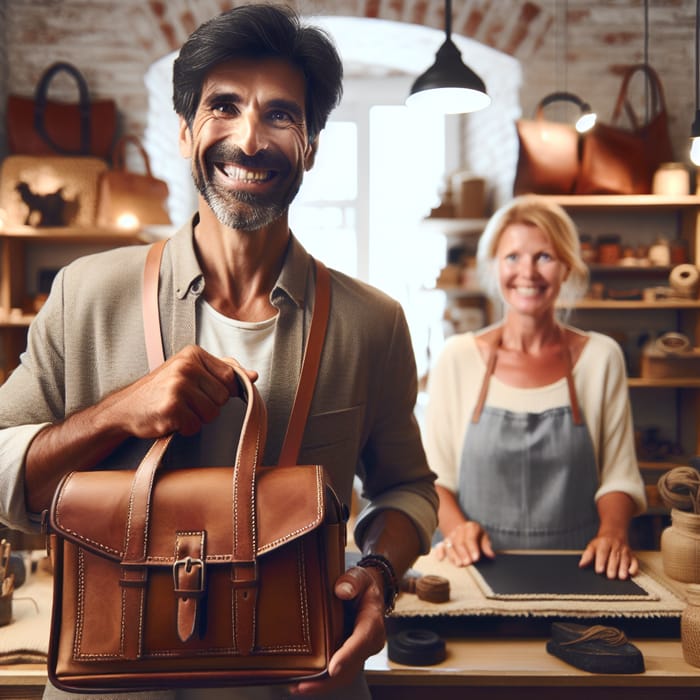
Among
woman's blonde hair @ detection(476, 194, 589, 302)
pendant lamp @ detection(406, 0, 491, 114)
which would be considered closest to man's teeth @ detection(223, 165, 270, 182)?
pendant lamp @ detection(406, 0, 491, 114)

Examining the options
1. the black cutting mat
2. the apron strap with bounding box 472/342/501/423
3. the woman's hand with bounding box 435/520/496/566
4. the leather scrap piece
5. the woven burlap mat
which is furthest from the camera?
the apron strap with bounding box 472/342/501/423

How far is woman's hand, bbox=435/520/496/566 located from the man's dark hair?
4.08ft

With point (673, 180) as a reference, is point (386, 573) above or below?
below

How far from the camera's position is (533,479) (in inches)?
99.2

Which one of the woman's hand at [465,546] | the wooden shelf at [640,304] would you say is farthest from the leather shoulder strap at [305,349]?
the wooden shelf at [640,304]

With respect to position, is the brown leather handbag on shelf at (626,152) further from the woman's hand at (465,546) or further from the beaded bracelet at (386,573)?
the beaded bracelet at (386,573)

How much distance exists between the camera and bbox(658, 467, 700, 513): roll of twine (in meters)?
1.91

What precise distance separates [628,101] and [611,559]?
11.4 ft

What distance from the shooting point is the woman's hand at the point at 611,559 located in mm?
1875

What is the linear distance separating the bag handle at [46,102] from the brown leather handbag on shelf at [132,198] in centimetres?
26

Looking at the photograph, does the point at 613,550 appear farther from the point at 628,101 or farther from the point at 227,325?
the point at 628,101

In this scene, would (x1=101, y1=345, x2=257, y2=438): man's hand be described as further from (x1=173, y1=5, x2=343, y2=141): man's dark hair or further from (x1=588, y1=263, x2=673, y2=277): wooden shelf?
(x1=588, y1=263, x2=673, y2=277): wooden shelf

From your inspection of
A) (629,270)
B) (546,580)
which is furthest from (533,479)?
(629,270)

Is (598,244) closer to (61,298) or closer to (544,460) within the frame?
(544,460)
